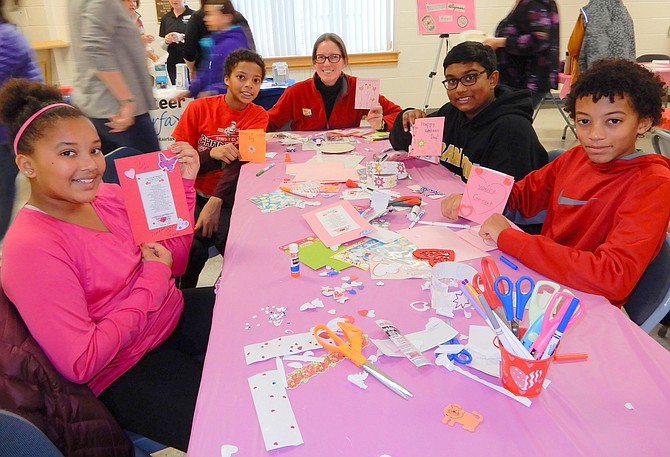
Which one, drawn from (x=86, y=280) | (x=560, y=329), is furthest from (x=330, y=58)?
(x=560, y=329)

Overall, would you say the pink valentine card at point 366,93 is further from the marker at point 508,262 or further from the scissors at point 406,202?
the marker at point 508,262

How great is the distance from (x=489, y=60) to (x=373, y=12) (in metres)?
4.88

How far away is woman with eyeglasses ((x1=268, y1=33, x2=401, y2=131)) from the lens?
312 cm

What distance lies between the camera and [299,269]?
1.37 m

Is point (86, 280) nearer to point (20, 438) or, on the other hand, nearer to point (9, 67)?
point (20, 438)

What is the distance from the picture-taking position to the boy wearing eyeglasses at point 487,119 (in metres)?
2.09

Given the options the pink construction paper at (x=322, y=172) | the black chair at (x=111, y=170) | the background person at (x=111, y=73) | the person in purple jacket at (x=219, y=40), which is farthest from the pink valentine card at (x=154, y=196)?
the person in purple jacket at (x=219, y=40)

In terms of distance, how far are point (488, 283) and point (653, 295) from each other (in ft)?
1.85

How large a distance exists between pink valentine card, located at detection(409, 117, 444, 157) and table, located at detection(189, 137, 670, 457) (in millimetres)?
1105

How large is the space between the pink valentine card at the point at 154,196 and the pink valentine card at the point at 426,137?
111 centimetres

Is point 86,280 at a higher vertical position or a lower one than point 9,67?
lower

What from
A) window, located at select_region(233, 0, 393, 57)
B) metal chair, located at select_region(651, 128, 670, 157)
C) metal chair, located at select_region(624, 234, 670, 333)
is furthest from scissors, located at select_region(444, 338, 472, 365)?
window, located at select_region(233, 0, 393, 57)

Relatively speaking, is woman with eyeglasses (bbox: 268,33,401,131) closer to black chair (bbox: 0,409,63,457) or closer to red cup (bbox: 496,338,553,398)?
red cup (bbox: 496,338,553,398)

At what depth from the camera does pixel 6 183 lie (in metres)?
2.66
